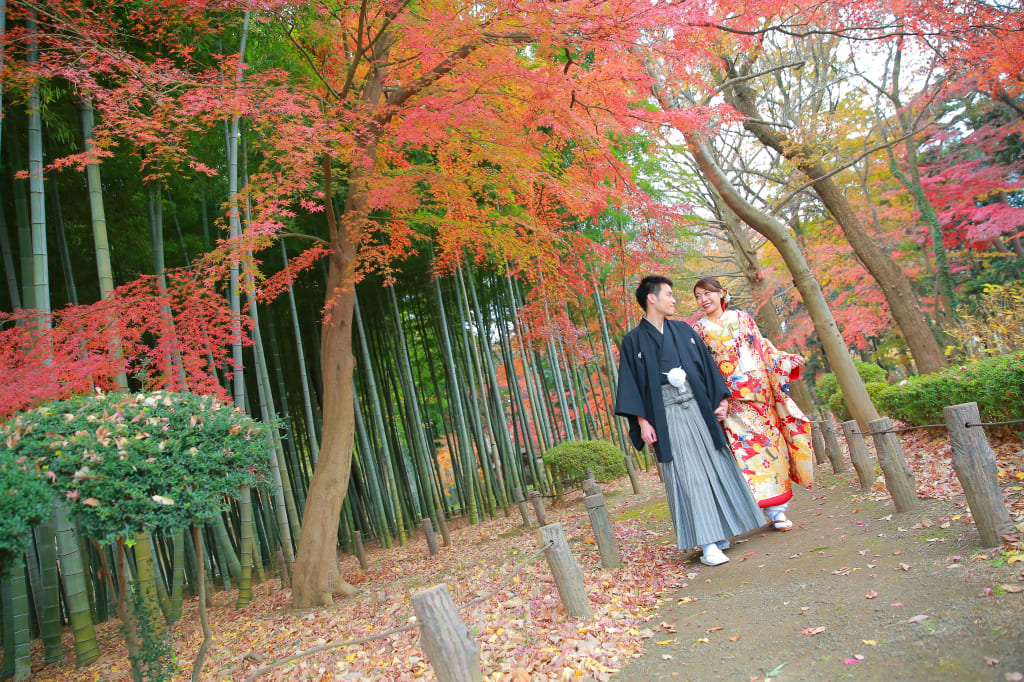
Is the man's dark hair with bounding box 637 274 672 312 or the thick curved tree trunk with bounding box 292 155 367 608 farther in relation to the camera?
the thick curved tree trunk with bounding box 292 155 367 608

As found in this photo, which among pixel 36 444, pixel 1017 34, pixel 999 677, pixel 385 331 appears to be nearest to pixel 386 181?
pixel 36 444

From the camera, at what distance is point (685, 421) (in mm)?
3771

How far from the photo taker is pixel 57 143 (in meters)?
6.07

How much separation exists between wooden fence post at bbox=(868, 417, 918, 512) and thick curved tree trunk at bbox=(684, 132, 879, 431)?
2261mm

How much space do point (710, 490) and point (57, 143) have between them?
6.46m

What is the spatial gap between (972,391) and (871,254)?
2440 millimetres

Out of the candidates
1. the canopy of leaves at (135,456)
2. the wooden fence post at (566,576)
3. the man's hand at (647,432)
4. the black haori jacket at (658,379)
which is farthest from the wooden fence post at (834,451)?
the canopy of leaves at (135,456)

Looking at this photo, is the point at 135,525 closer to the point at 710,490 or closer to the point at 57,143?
the point at 710,490

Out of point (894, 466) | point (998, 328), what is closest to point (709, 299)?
point (894, 466)

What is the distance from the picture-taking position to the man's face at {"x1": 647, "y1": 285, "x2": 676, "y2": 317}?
387cm

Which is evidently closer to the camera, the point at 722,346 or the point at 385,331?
the point at 722,346

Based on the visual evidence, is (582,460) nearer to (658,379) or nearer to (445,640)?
(658,379)

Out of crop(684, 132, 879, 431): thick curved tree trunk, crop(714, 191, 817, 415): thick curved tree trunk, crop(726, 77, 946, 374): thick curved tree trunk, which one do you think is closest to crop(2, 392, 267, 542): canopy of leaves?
crop(684, 132, 879, 431): thick curved tree trunk

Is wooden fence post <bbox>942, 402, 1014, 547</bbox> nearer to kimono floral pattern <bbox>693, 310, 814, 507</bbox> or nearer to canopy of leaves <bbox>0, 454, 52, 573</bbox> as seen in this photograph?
kimono floral pattern <bbox>693, 310, 814, 507</bbox>
